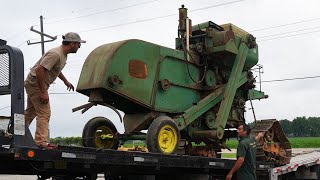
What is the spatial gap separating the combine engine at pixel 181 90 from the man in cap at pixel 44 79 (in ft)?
4.83

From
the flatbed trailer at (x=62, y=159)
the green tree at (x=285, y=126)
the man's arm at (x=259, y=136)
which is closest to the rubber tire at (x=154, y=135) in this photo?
the flatbed trailer at (x=62, y=159)

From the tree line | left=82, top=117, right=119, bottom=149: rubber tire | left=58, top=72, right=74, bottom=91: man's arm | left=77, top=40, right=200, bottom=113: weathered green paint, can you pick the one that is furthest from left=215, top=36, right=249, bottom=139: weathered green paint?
the tree line

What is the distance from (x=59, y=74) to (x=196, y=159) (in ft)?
8.66

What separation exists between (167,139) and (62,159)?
9.24ft

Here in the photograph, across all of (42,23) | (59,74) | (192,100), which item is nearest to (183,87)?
(192,100)

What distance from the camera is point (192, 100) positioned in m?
9.58

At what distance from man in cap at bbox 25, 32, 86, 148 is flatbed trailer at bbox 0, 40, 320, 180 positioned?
18.0 inches

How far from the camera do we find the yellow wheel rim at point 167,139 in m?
7.82

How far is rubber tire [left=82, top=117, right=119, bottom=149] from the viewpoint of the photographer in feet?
28.4

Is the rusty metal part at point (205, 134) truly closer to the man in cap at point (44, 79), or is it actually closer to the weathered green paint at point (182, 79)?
the weathered green paint at point (182, 79)

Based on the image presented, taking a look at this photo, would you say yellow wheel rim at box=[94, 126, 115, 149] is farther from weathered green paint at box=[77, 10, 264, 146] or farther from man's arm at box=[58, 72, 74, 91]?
man's arm at box=[58, 72, 74, 91]

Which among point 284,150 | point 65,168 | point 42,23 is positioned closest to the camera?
point 65,168

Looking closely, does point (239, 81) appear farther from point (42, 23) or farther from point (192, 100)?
point (42, 23)

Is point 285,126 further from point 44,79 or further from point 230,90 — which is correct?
point 44,79
